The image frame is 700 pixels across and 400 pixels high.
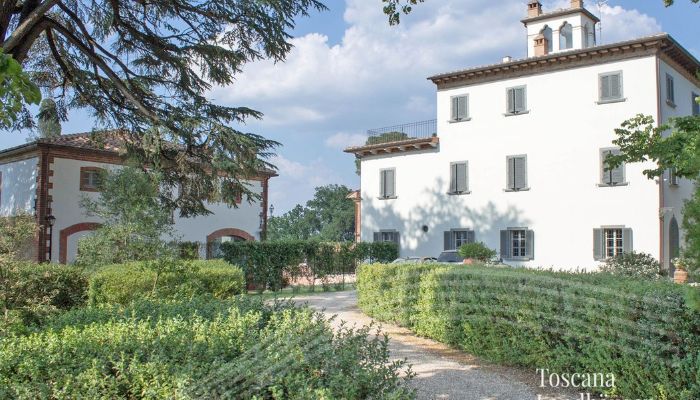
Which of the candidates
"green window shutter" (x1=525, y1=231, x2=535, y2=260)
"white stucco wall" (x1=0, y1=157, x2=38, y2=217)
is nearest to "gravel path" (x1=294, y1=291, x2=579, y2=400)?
"green window shutter" (x1=525, y1=231, x2=535, y2=260)

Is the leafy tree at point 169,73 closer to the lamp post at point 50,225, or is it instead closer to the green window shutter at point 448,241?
the lamp post at point 50,225

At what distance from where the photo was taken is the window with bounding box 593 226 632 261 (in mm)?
20394

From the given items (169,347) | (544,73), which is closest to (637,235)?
(544,73)

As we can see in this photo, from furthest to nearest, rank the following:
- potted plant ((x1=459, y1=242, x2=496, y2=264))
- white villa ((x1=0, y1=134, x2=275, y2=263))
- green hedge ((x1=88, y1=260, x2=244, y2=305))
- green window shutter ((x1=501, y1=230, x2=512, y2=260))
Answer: green window shutter ((x1=501, y1=230, x2=512, y2=260))
white villa ((x1=0, y1=134, x2=275, y2=263))
potted plant ((x1=459, y1=242, x2=496, y2=264))
green hedge ((x1=88, y1=260, x2=244, y2=305))

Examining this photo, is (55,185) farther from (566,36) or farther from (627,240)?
(566,36)

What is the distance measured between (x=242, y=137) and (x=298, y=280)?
28.5ft

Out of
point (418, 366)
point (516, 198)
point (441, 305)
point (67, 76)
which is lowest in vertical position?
point (418, 366)

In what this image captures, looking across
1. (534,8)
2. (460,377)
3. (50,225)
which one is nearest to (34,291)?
(460,377)

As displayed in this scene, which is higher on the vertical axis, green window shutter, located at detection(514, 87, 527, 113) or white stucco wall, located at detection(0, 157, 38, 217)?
green window shutter, located at detection(514, 87, 527, 113)

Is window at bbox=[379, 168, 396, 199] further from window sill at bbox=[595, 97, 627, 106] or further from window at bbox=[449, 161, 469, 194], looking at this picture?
window sill at bbox=[595, 97, 627, 106]

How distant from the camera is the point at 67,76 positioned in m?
13.2

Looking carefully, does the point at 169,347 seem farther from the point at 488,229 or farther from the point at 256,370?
the point at 488,229

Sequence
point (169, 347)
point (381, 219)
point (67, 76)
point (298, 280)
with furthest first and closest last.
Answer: point (381, 219) < point (298, 280) < point (67, 76) < point (169, 347)

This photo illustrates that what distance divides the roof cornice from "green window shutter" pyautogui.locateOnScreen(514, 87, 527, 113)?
610mm
